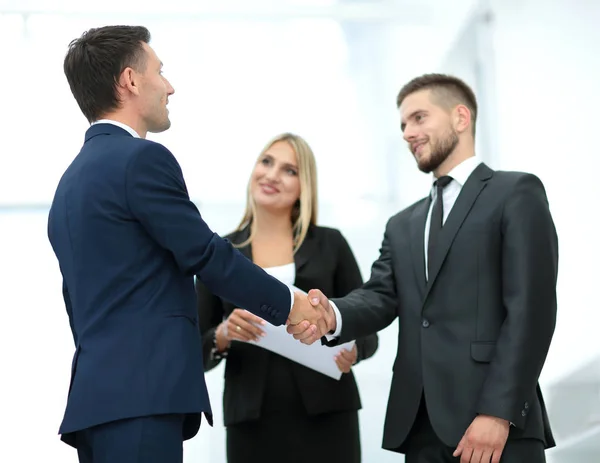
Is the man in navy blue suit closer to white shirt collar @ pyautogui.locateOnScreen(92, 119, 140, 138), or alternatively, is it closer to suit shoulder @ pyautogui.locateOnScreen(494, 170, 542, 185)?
white shirt collar @ pyautogui.locateOnScreen(92, 119, 140, 138)

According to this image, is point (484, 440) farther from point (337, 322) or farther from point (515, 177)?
point (515, 177)

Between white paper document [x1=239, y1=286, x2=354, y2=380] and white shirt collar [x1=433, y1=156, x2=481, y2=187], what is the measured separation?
0.62 metres

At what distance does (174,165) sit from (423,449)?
37.6 inches

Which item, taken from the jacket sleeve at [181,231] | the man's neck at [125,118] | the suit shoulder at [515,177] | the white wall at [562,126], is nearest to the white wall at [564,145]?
the white wall at [562,126]

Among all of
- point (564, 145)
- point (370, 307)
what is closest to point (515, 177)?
point (370, 307)

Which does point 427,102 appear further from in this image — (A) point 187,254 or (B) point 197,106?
(B) point 197,106

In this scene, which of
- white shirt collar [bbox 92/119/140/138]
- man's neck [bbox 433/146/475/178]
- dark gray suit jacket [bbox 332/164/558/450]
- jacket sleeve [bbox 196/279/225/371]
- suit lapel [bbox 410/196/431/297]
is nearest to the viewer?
white shirt collar [bbox 92/119/140/138]

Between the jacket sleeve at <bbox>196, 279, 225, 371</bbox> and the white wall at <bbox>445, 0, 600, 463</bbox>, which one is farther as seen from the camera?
the white wall at <bbox>445, 0, 600, 463</bbox>

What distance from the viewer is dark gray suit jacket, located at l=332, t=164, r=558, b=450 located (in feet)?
6.94

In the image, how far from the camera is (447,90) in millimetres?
2623

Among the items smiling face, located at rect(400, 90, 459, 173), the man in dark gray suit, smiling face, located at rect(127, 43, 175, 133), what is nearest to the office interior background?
smiling face, located at rect(400, 90, 459, 173)

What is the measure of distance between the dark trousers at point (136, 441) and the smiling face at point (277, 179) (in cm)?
125

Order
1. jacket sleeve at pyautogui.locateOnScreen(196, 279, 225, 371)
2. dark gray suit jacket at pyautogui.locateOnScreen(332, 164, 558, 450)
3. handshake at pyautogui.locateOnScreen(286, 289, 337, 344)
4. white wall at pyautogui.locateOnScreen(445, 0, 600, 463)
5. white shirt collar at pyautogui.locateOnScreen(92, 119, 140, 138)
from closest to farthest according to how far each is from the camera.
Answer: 1. white shirt collar at pyautogui.locateOnScreen(92, 119, 140, 138)
2. dark gray suit jacket at pyautogui.locateOnScreen(332, 164, 558, 450)
3. handshake at pyautogui.locateOnScreen(286, 289, 337, 344)
4. jacket sleeve at pyautogui.locateOnScreen(196, 279, 225, 371)
5. white wall at pyautogui.locateOnScreen(445, 0, 600, 463)

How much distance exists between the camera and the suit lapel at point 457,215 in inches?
89.4
